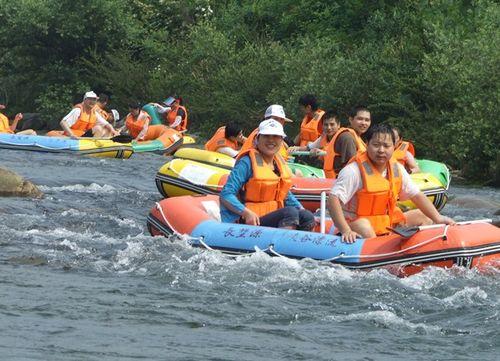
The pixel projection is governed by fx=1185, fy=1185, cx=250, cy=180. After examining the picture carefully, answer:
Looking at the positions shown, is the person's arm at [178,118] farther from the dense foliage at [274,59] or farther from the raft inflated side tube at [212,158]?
the raft inflated side tube at [212,158]

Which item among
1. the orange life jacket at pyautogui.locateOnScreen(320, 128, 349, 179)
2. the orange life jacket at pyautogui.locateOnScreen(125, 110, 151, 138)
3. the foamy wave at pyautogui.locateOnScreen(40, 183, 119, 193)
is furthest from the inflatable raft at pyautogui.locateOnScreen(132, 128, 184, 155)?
the orange life jacket at pyautogui.locateOnScreen(320, 128, 349, 179)

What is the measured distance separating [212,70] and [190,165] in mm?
14402

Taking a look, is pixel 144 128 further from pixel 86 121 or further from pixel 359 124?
pixel 359 124

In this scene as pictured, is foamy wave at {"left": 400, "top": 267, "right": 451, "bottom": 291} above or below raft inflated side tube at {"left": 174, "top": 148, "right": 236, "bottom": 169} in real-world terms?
above

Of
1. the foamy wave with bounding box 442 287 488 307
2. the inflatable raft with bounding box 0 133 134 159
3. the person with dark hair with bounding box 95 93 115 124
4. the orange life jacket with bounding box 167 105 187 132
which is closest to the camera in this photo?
the foamy wave with bounding box 442 287 488 307

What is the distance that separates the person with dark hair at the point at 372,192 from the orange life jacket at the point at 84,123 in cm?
1196

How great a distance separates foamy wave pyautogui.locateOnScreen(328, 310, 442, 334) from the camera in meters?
7.51

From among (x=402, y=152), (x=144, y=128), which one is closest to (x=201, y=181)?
(x=402, y=152)

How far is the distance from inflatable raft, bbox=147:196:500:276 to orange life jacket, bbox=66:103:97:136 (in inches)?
455

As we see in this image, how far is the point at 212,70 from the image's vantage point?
2853cm

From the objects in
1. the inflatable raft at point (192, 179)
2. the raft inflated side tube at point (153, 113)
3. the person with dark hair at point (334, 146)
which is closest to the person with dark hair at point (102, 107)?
the raft inflated side tube at point (153, 113)

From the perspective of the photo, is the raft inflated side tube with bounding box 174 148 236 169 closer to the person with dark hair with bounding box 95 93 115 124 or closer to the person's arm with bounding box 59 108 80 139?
the person's arm with bounding box 59 108 80 139

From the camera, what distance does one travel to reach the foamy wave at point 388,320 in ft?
24.6

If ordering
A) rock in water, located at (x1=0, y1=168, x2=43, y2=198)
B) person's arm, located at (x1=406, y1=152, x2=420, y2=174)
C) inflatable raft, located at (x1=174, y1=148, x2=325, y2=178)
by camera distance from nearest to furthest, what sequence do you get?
rock in water, located at (x1=0, y1=168, x2=43, y2=198), person's arm, located at (x1=406, y1=152, x2=420, y2=174), inflatable raft, located at (x1=174, y1=148, x2=325, y2=178)
